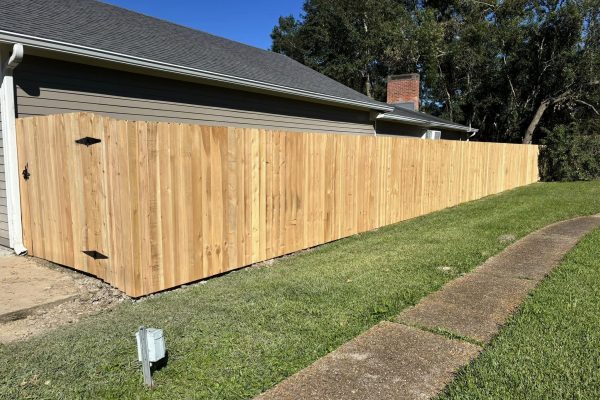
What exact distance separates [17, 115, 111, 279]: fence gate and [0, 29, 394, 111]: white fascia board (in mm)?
1097

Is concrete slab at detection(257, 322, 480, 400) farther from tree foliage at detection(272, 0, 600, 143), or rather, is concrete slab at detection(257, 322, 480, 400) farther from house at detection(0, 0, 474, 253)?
tree foliage at detection(272, 0, 600, 143)

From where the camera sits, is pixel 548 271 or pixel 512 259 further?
pixel 512 259

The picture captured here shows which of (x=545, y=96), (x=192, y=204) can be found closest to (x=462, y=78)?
(x=545, y=96)

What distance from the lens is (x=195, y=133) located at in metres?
5.33

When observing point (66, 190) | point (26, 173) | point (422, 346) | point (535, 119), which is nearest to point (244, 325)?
point (422, 346)

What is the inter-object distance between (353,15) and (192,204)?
37.1m

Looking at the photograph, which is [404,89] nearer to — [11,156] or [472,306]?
[11,156]

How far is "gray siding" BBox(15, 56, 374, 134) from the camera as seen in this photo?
656cm

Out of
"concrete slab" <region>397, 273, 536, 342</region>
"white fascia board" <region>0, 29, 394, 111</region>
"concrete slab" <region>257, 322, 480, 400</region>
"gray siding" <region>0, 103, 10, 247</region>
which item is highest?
"white fascia board" <region>0, 29, 394, 111</region>

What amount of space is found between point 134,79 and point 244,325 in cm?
552

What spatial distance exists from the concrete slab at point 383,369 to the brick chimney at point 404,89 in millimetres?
20137

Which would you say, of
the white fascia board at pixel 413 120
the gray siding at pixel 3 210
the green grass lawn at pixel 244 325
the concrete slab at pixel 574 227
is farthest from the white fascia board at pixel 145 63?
the concrete slab at pixel 574 227

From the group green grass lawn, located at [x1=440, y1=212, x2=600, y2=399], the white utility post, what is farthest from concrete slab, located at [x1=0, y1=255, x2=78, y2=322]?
green grass lawn, located at [x1=440, y1=212, x2=600, y2=399]

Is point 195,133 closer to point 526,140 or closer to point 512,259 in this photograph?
point 512,259
